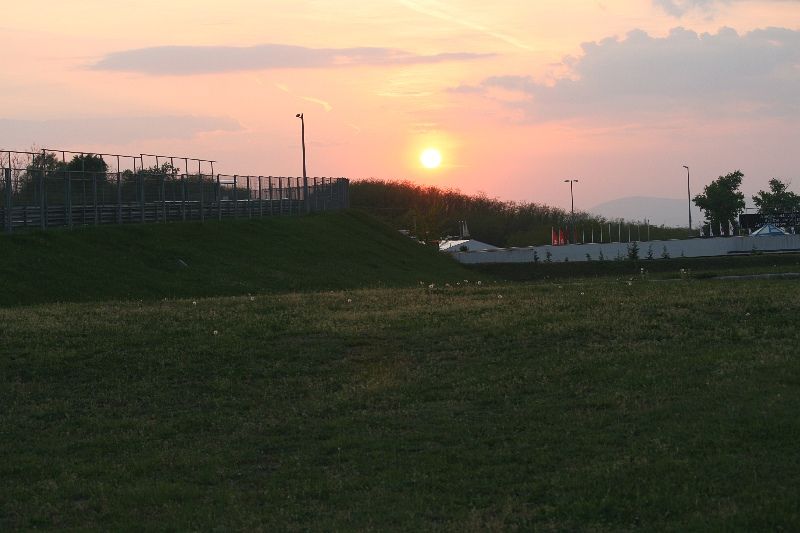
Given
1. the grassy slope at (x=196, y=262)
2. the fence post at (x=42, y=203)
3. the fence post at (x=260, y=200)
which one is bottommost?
the grassy slope at (x=196, y=262)

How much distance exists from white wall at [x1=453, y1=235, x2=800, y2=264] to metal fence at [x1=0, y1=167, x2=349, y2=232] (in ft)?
45.4

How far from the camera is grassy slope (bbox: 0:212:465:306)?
33.9 meters

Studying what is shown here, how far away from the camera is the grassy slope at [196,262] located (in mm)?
33875

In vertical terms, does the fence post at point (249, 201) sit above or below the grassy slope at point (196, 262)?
above

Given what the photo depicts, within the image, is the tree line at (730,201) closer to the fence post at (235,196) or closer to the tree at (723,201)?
the tree at (723,201)

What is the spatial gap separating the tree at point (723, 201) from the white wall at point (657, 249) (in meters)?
43.0

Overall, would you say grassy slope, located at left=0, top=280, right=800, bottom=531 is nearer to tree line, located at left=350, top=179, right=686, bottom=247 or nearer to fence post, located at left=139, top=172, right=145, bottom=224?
fence post, located at left=139, top=172, right=145, bottom=224

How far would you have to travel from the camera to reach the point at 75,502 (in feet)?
30.6

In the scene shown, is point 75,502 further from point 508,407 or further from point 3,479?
point 508,407

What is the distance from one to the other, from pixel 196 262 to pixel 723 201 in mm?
83404

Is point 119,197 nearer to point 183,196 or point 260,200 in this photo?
point 183,196

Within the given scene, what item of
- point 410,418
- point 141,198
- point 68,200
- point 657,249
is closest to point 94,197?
point 68,200

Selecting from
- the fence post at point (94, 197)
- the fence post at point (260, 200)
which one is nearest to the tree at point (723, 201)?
the fence post at point (260, 200)

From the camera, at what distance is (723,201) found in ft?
373
